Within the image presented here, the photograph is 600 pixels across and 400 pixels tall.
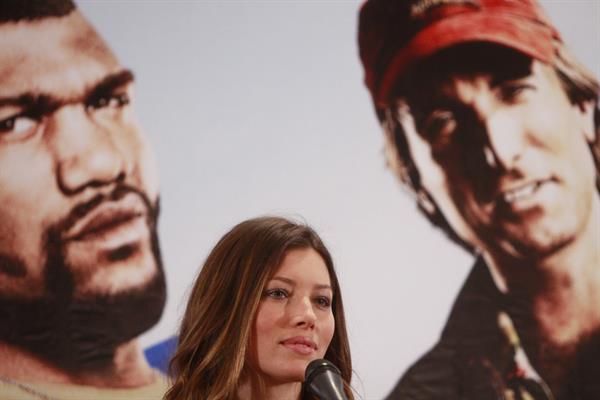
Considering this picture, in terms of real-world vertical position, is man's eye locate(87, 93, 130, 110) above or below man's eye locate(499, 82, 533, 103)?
above

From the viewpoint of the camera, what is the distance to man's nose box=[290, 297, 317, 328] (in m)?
1.60

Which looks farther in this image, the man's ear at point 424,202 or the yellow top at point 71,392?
the man's ear at point 424,202

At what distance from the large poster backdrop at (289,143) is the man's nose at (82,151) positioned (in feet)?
0.43

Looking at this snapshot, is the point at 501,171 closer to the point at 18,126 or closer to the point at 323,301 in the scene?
the point at 323,301

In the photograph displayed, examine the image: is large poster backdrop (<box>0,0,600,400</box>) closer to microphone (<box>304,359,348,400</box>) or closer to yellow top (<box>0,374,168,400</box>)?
yellow top (<box>0,374,168,400</box>)

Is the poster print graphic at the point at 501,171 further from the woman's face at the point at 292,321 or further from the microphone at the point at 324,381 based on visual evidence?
the microphone at the point at 324,381

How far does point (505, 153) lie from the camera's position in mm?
3021

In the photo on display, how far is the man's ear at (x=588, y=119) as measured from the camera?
10.2 feet

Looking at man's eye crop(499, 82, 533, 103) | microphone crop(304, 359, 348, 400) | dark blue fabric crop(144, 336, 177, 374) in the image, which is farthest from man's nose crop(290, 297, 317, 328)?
man's eye crop(499, 82, 533, 103)

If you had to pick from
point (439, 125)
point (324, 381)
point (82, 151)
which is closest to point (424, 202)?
point (439, 125)

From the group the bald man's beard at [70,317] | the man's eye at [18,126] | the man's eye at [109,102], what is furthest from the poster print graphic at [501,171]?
the man's eye at [18,126]

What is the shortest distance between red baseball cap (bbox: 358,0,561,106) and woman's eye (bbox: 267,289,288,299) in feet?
4.84

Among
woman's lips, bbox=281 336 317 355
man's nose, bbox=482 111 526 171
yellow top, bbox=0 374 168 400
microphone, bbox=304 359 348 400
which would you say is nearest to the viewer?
microphone, bbox=304 359 348 400

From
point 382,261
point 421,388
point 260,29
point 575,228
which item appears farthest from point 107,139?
point 575,228
